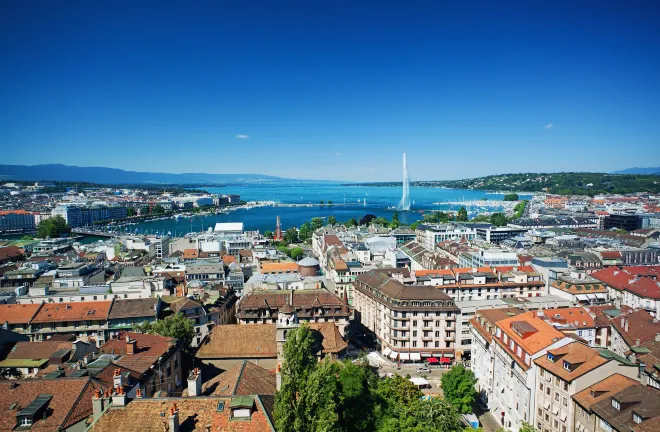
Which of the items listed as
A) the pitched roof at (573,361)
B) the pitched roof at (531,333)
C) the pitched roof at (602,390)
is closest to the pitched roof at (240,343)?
the pitched roof at (531,333)

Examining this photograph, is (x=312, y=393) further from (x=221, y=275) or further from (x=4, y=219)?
(x=4, y=219)

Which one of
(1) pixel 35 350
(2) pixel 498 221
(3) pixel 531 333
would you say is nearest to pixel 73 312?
(1) pixel 35 350

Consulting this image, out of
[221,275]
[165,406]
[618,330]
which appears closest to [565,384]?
Answer: [618,330]

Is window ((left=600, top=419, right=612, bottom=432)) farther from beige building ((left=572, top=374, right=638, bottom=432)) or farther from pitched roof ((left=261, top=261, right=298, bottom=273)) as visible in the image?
pitched roof ((left=261, top=261, right=298, bottom=273))

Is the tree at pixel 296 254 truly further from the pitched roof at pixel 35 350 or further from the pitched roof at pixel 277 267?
the pitched roof at pixel 35 350

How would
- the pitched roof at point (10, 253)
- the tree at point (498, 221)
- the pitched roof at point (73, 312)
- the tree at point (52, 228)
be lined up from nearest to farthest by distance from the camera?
the pitched roof at point (73, 312)
the pitched roof at point (10, 253)
the tree at point (52, 228)
the tree at point (498, 221)

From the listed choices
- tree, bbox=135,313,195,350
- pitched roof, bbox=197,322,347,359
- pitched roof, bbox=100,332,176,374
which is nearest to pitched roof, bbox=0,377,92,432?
pitched roof, bbox=100,332,176,374
